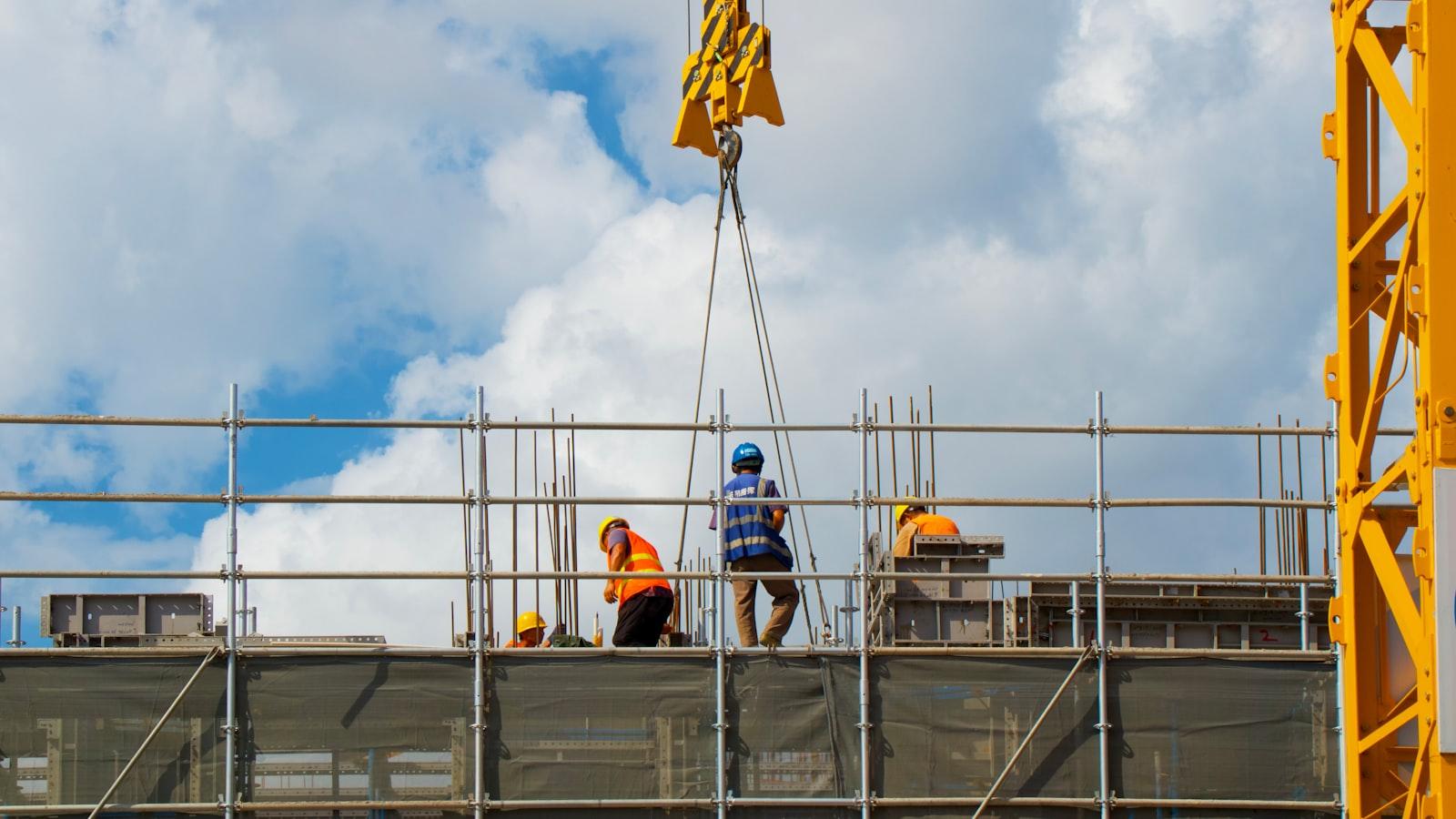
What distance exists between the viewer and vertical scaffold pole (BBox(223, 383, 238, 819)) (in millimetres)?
15188

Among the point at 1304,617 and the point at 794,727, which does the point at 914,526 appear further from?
the point at 1304,617

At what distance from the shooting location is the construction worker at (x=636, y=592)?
16.3 m

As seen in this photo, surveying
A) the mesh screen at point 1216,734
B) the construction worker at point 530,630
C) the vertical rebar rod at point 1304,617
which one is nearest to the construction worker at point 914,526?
the mesh screen at point 1216,734

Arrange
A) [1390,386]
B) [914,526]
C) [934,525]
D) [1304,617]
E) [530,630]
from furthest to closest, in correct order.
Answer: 1. [530,630]
2. [934,525]
3. [914,526]
4. [1304,617]
5. [1390,386]

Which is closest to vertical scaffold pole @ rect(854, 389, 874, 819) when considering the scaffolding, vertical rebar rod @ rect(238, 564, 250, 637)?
the scaffolding

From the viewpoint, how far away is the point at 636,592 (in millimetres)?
16281

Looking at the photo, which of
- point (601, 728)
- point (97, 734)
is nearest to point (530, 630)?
point (601, 728)

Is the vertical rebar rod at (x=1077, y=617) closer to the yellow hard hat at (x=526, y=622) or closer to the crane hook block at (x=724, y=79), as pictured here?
the crane hook block at (x=724, y=79)

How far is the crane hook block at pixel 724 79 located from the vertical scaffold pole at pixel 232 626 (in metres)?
5.20

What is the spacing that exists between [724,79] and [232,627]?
253 inches

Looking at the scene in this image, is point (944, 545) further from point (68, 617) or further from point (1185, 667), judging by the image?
point (68, 617)

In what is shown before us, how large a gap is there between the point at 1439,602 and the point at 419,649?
293 inches

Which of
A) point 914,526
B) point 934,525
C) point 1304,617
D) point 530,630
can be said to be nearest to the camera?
point 1304,617

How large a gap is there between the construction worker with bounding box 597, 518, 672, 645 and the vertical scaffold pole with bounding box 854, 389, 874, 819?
1691 millimetres
